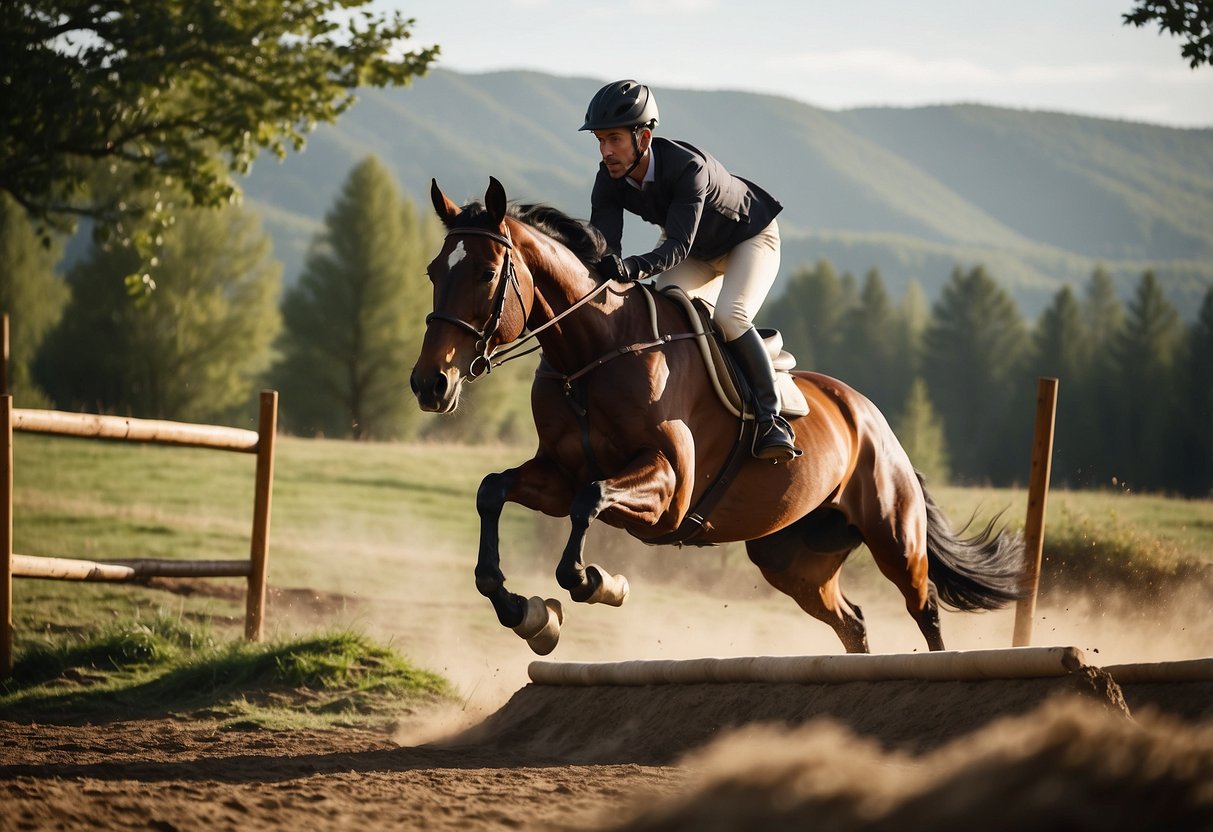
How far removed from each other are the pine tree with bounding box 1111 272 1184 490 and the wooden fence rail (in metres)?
58.9

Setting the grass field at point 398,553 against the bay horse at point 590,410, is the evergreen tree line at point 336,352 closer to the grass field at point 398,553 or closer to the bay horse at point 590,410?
the grass field at point 398,553

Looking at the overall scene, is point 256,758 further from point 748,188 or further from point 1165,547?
point 1165,547

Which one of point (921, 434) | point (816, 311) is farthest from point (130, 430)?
point (816, 311)

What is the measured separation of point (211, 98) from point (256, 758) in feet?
34.6

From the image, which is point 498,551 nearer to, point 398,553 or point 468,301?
point 468,301

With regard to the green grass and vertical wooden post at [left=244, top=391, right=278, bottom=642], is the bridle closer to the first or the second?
the green grass

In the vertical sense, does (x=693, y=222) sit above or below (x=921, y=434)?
above

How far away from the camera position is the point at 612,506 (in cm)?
542

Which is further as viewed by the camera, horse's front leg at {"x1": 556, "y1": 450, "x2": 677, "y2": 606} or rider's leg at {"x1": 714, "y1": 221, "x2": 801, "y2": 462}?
rider's leg at {"x1": 714, "y1": 221, "x2": 801, "y2": 462}

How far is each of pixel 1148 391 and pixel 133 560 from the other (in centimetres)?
6773

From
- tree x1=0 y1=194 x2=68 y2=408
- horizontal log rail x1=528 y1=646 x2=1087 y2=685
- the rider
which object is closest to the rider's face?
the rider

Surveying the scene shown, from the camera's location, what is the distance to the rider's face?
18.8 feet

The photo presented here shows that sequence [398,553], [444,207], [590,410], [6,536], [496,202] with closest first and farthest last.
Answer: [496,202] < [444,207] < [590,410] < [6,536] < [398,553]

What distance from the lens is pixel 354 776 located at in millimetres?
4711
